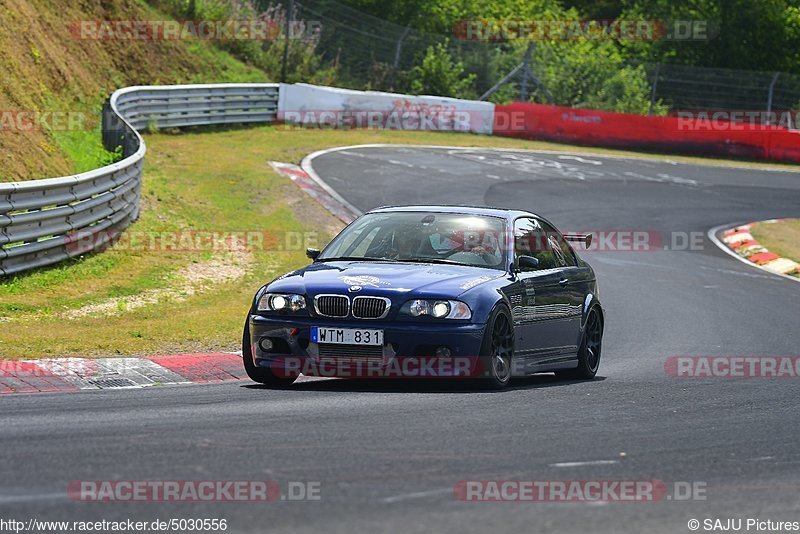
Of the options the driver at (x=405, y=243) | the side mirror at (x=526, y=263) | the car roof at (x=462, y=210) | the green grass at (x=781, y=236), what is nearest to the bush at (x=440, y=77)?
the green grass at (x=781, y=236)

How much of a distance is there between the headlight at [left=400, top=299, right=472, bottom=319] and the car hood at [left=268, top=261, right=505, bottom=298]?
5cm

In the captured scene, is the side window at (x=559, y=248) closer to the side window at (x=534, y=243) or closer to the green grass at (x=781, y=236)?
the side window at (x=534, y=243)

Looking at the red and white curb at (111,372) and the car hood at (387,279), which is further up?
the car hood at (387,279)

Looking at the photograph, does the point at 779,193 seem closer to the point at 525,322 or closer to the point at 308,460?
the point at 525,322

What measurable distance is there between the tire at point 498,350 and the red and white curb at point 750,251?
12.5 metres

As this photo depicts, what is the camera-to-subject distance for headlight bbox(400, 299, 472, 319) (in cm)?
886

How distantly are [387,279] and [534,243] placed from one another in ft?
6.20

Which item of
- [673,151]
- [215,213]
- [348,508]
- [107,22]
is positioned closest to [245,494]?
[348,508]

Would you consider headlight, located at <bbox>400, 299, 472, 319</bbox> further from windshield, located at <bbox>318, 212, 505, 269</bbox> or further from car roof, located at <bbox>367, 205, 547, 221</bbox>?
car roof, located at <bbox>367, 205, 547, 221</bbox>

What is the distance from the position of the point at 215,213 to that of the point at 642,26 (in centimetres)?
3869

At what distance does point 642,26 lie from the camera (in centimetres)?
5647

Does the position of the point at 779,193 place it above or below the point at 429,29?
below

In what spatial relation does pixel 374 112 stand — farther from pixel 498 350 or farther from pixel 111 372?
pixel 498 350

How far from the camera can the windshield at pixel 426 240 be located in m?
9.95
